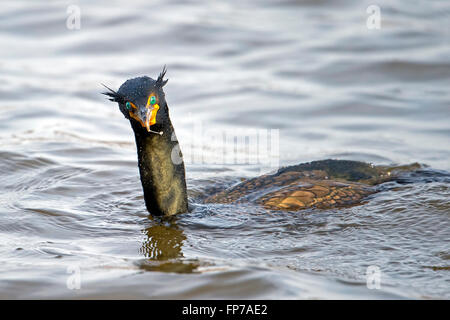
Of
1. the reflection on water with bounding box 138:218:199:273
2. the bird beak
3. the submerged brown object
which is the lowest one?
the reflection on water with bounding box 138:218:199:273

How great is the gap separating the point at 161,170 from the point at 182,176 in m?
0.24

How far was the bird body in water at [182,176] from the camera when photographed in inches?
185

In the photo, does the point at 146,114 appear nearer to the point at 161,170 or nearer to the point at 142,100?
the point at 142,100

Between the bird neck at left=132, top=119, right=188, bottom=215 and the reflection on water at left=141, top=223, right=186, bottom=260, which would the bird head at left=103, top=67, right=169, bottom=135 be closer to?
the bird neck at left=132, top=119, right=188, bottom=215

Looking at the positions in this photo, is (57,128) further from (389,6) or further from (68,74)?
(389,6)

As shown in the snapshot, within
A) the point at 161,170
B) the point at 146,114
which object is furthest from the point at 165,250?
the point at 146,114

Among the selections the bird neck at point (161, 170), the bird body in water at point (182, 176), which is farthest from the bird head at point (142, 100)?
the bird neck at point (161, 170)

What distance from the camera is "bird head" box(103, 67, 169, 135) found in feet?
15.2

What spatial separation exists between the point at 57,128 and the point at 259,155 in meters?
2.55

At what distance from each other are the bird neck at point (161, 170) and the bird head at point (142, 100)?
0.42ft

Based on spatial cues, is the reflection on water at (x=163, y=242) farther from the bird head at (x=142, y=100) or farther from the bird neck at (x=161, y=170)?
the bird head at (x=142, y=100)

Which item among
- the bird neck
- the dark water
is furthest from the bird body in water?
the dark water

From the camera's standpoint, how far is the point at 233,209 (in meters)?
5.53
